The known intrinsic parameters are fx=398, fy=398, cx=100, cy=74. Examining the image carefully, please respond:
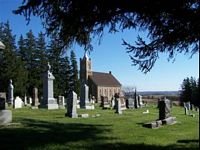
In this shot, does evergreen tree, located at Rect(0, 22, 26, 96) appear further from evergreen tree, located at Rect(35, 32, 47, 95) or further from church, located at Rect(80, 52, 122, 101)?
church, located at Rect(80, 52, 122, 101)

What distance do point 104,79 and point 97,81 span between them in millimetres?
6374

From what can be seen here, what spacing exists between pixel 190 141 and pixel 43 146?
177 inches

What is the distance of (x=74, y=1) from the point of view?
9328 millimetres

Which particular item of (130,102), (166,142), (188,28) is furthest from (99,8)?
(130,102)

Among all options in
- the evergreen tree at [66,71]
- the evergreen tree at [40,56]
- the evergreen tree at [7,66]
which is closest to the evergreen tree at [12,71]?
the evergreen tree at [7,66]

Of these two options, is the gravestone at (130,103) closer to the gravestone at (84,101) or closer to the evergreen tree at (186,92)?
the gravestone at (84,101)

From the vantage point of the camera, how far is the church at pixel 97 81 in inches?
4700

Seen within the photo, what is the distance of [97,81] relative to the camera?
124 m

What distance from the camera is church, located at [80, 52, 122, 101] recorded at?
119 m

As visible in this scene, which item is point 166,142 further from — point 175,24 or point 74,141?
point 175,24

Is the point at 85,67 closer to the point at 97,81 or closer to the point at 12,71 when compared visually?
the point at 97,81

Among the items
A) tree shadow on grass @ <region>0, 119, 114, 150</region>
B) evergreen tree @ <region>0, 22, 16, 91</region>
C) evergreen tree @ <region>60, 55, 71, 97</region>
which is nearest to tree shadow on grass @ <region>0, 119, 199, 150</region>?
tree shadow on grass @ <region>0, 119, 114, 150</region>

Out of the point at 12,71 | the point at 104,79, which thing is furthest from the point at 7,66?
the point at 104,79

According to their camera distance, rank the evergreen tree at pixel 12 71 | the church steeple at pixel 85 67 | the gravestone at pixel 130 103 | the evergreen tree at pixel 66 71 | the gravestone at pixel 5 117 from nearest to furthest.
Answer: the gravestone at pixel 5 117 < the gravestone at pixel 130 103 < the evergreen tree at pixel 12 71 < the evergreen tree at pixel 66 71 < the church steeple at pixel 85 67
